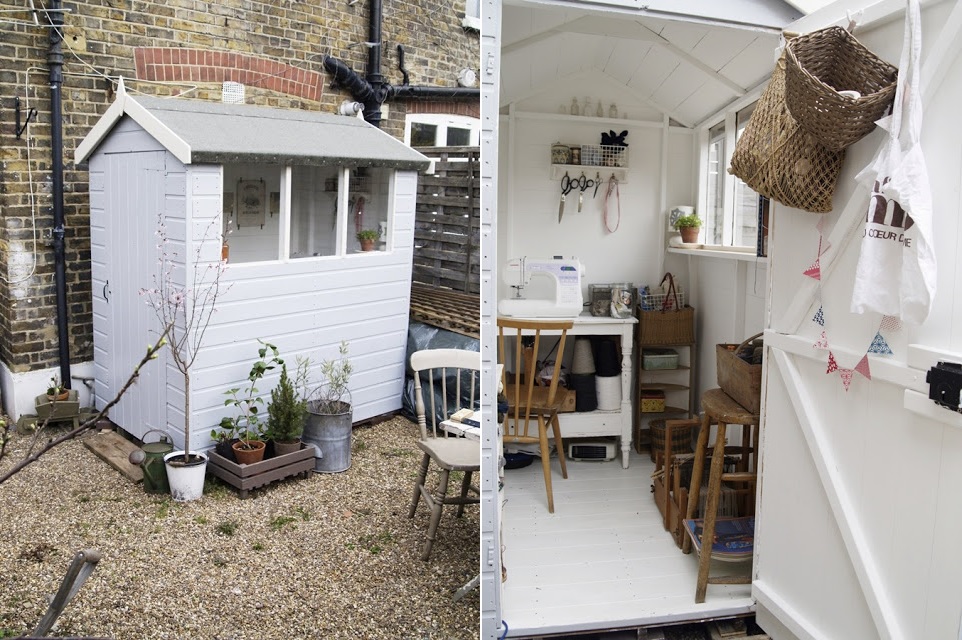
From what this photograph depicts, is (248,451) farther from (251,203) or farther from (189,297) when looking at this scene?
(251,203)

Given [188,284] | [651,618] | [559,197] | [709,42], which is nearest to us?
[651,618]

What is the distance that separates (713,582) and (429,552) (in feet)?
4.23

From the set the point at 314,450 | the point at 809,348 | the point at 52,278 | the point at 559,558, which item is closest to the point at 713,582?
the point at 559,558

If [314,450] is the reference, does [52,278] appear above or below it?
above

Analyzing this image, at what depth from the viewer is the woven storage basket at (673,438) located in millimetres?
5051

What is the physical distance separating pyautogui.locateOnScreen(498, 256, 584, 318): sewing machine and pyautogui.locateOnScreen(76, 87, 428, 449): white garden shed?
1265mm

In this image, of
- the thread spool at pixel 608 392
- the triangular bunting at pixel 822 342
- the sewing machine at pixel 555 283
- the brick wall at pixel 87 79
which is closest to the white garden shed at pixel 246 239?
the brick wall at pixel 87 79

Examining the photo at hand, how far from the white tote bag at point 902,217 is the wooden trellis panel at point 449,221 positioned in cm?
460

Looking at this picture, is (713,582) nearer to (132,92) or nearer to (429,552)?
(429,552)

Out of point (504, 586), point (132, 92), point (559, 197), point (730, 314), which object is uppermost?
point (132, 92)

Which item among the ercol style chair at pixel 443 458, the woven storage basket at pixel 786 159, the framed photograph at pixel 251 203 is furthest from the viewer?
the framed photograph at pixel 251 203

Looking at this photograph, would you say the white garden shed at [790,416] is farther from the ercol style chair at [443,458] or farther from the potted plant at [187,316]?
the potted plant at [187,316]

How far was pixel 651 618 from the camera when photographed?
333cm

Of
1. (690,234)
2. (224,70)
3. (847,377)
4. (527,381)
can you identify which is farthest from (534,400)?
(224,70)
